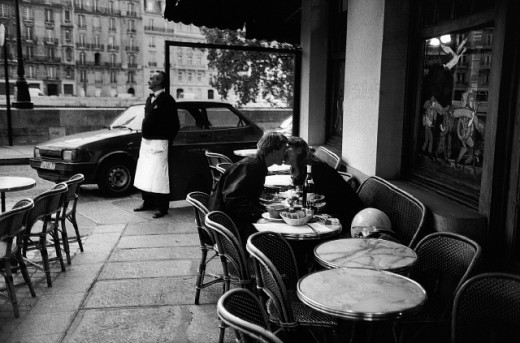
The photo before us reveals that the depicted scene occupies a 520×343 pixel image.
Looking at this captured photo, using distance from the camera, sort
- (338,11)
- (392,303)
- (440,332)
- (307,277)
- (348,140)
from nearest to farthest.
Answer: (392,303) < (307,277) < (440,332) < (348,140) < (338,11)

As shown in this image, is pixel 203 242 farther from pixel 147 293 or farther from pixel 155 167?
pixel 155 167

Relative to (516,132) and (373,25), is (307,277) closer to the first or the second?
(516,132)

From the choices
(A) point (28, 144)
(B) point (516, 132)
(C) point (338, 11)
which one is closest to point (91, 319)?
(B) point (516, 132)

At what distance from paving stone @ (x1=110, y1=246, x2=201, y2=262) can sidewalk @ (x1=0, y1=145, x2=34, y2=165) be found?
26.7ft

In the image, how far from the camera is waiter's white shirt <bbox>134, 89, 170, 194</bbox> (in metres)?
7.10

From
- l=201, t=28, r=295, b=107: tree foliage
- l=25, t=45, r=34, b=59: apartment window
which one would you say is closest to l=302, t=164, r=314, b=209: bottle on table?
l=201, t=28, r=295, b=107: tree foliage

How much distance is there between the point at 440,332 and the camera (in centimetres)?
292

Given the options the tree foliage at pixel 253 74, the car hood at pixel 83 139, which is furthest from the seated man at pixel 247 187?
the tree foliage at pixel 253 74

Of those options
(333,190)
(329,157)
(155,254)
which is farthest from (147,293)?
(329,157)

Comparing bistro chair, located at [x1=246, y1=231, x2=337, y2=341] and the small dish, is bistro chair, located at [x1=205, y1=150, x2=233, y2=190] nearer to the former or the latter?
the small dish

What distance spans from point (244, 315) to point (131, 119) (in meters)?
7.68

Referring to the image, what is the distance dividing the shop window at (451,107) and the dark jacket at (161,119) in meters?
3.48

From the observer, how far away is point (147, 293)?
4.41 m

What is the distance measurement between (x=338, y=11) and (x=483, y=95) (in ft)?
13.3
